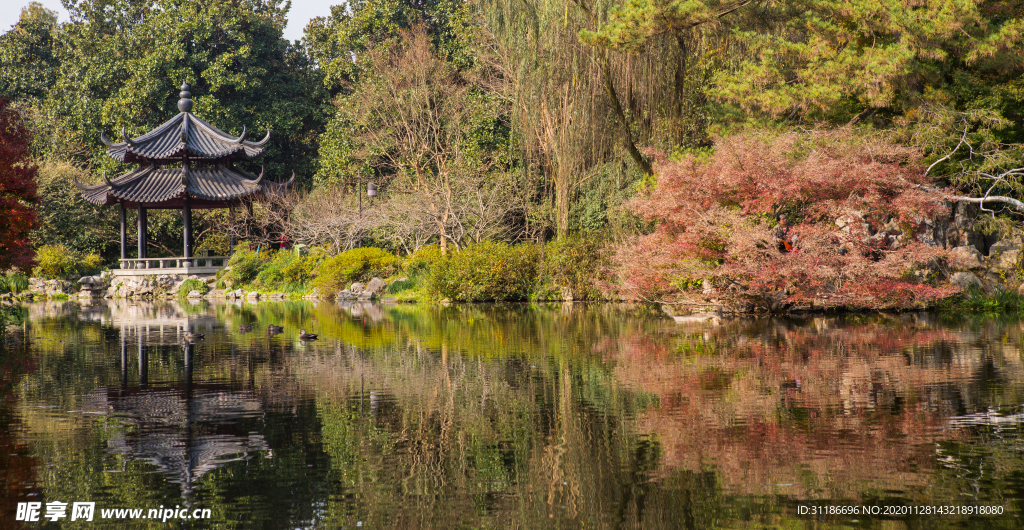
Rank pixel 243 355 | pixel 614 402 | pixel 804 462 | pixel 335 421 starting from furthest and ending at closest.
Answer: pixel 243 355
pixel 614 402
pixel 335 421
pixel 804 462

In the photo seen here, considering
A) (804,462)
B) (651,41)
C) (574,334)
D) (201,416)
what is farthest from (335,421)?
(651,41)

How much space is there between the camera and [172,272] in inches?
1191

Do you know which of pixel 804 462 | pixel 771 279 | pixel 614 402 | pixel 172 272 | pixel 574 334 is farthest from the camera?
pixel 172 272

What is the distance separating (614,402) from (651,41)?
1196 cm

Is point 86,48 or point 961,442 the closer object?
point 961,442

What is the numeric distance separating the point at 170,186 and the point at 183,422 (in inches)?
1019

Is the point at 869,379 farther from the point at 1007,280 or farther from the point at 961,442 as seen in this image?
the point at 1007,280

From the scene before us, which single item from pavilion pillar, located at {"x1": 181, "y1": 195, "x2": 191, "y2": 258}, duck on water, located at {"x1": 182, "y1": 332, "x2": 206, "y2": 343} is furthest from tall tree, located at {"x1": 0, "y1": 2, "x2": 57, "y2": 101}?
duck on water, located at {"x1": 182, "y1": 332, "x2": 206, "y2": 343}

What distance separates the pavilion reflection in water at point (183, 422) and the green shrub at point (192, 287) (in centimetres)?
1986

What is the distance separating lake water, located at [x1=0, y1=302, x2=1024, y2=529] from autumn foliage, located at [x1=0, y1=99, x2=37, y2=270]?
8.47 feet

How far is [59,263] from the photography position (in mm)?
30188

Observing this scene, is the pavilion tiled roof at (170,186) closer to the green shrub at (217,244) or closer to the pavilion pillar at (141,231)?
the pavilion pillar at (141,231)

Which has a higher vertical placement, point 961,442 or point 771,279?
point 771,279

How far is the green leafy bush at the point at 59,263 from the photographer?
29.9m
